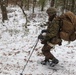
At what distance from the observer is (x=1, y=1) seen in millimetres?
19031

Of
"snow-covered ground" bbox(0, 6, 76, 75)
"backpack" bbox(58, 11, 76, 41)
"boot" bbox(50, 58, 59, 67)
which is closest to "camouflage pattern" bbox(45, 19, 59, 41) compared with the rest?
"backpack" bbox(58, 11, 76, 41)

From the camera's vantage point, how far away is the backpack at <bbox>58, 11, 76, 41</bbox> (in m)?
7.15

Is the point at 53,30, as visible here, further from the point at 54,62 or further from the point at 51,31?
the point at 54,62

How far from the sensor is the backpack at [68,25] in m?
7.15

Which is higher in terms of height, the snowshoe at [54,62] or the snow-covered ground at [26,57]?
the snowshoe at [54,62]

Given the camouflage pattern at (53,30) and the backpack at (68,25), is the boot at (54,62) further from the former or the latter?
the backpack at (68,25)

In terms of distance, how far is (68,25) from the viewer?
23.6 feet

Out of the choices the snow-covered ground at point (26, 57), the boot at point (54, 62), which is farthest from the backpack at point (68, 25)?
the boot at point (54, 62)

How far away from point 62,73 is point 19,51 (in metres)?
3.17

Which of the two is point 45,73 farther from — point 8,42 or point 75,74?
point 8,42

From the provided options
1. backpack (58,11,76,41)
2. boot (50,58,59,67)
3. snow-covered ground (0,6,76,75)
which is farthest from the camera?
boot (50,58,59,67)

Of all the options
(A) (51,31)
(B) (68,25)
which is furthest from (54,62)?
(B) (68,25)

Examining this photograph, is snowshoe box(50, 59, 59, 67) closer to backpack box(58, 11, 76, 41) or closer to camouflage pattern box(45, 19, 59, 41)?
camouflage pattern box(45, 19, 59, 41)

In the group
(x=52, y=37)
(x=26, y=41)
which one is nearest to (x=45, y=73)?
(x=52, y=37)
